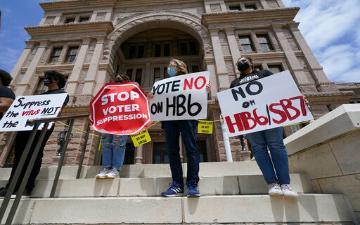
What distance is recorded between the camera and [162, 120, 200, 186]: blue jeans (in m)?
2.60

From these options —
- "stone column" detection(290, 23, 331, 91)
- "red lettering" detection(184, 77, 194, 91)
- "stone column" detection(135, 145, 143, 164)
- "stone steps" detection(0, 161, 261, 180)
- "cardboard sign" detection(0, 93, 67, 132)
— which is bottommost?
"stone steps" detection(0, 161, 261, 180)

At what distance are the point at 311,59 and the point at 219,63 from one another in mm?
6450

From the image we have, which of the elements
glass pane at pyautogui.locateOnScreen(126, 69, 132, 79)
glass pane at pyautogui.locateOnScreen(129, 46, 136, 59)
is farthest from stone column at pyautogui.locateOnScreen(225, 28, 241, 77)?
glass pane at pyautogui.locateOnScreen(129, 46, 136, 59)

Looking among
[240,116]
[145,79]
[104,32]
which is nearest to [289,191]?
[240,116]

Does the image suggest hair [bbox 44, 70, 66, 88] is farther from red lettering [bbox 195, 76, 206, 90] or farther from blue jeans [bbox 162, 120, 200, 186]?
red lettering [bbox 195, 76, 206, 90]

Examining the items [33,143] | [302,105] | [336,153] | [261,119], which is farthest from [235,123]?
[33,143]

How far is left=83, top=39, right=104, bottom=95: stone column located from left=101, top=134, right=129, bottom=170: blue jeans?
35.5 feet

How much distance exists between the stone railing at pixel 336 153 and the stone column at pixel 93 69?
515 inches

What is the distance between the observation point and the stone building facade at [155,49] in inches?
478

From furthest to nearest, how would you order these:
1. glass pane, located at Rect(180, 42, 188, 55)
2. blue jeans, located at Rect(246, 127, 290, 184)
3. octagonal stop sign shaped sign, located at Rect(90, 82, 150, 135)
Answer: glass pane, located at Rect(180, 42, 188, 55), octagonal stop sign shaped sign, located at Rect(90, 82, 150, 135), blue jeans, located at Rect(246, 127, 290, 184)

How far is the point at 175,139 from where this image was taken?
2893 mm

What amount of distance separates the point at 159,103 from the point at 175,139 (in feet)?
2.25

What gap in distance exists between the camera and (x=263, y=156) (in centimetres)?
260

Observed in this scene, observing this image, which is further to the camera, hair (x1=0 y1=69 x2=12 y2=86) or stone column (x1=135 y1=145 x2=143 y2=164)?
stone column (x1=135 y1=145 x2=143 y2=164)
